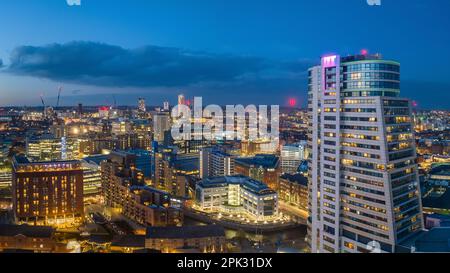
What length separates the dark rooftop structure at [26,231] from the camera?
679 cm

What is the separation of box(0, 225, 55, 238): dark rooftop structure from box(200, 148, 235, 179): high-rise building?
282 inches

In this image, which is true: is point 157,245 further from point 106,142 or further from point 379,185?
point 106,142

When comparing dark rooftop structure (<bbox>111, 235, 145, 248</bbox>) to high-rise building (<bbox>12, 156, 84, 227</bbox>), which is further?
high-rise building (<bbox>12, 156, 84, 227</bbox>)

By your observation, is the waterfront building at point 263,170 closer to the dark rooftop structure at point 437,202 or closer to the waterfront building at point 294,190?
the waterfront building at point 294,190

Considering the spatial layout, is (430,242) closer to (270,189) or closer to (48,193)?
(270,189)

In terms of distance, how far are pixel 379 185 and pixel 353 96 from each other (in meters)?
1.21

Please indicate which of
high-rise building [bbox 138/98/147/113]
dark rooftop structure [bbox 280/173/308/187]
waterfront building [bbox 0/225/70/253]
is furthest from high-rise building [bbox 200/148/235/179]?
high-rise building [bbox 138/98/147/113]

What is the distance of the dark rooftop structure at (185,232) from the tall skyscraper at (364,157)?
5.56 feet

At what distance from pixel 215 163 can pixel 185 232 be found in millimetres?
7200

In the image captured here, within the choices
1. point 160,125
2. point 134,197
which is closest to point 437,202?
point 134,197

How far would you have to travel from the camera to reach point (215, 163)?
14016mm

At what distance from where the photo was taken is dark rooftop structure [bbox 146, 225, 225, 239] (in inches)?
265

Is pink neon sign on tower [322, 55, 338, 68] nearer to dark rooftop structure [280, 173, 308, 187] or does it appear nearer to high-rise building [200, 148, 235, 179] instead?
dark rooftop structure [280, 173, 308, 187]

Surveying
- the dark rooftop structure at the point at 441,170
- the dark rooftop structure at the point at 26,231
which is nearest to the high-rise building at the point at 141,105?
the dark rooftop structure at the point at 441,170
